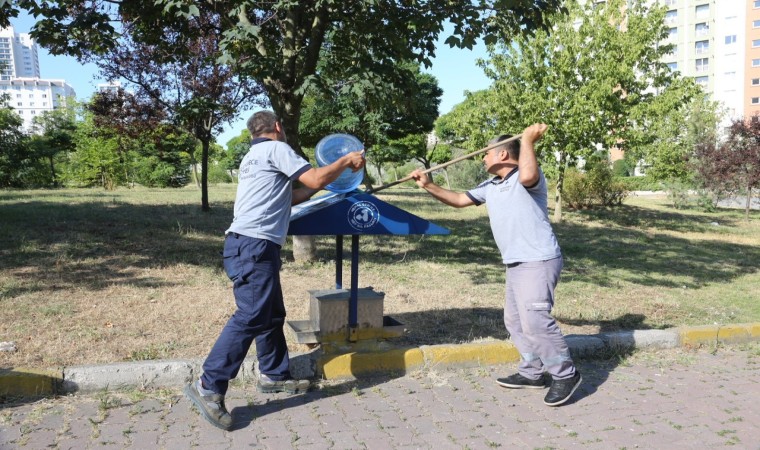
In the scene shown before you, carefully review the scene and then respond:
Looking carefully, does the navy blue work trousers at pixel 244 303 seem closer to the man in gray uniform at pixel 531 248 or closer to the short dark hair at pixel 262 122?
the short dark hair at pixel 262 122

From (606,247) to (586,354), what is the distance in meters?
7.44

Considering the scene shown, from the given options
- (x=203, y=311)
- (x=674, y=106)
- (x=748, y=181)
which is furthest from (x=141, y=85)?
(x=748, y=181)

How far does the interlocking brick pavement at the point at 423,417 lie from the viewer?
355 cm

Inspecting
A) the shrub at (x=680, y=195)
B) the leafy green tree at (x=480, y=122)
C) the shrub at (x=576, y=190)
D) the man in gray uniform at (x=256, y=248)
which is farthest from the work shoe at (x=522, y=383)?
the shrub at (x=680, y=195)

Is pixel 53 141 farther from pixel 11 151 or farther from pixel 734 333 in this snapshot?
pixel 734 333

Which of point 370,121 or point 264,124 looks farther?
point 370,121

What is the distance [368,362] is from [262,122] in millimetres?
1981

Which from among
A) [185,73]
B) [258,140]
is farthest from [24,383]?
[185,73]

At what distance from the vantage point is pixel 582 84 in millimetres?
16688

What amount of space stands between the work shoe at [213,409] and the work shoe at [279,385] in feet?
1.66

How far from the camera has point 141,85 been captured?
1459cm

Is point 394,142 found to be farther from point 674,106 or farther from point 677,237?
point 677,237

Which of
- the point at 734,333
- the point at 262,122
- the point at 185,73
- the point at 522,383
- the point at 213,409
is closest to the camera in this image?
the point at 213,409

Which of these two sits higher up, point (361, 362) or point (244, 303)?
point (244, 303)
